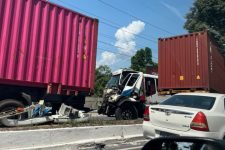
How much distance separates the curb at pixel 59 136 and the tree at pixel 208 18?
101ft

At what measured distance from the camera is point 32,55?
34.0 ft

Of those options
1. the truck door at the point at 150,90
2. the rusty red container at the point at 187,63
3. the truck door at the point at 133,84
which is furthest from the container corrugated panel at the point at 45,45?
the rusty red container at the point at 187,63

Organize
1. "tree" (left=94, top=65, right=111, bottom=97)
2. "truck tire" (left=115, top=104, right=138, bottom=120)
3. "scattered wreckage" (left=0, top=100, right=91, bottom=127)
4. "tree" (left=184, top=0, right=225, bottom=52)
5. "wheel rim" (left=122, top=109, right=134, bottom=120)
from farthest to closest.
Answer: "tree" (left=94, top=65, right=111, bottom=97), "tree" (left=184, top=0, right=225, bottom=52), "wheel rim" (left=122, top=109, right=134, bottom=120), "truck tire" (left=115, top=104, right=138, bottom=120), "scattered wreckage" (left=0, top=100, right=91, bottom=127)

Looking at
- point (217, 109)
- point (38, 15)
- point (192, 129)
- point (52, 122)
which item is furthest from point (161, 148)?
point (38, 15)

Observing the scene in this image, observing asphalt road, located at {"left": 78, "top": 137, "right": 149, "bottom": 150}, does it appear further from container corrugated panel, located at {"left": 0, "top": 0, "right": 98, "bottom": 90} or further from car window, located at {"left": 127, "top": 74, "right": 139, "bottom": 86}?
car window, located at {"left": 127, "top": 74, "right": 139, "bottom": 86}

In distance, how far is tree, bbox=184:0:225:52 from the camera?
39.1 meters

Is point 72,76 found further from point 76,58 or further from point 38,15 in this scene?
point 38,15

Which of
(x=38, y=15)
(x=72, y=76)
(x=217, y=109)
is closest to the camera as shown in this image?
(x=217, y=109)

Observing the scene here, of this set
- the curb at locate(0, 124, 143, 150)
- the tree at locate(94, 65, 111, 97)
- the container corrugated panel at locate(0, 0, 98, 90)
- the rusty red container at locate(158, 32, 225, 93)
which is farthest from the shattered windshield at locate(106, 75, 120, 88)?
the tree at locate(94, 65, 111, 97)

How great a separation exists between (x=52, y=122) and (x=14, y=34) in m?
Result: 2.67

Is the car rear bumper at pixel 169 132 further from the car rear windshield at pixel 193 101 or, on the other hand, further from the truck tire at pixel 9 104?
the truck tire at pixel 9 104

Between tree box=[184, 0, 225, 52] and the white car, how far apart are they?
32071 millimetres

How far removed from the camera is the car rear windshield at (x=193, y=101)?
7.39 metres

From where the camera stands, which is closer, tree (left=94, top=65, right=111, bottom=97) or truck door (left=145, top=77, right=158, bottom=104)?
truck door (left=145, top=77, right=158, bottom=104)
